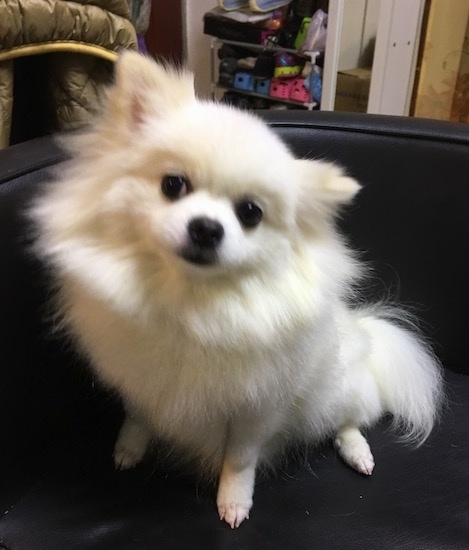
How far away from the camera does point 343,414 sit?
117 cm

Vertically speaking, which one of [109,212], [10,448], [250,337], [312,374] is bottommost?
[10,448]

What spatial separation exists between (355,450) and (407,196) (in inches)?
20.5

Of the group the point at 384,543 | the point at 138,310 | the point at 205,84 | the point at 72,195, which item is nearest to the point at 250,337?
the point at 138,310

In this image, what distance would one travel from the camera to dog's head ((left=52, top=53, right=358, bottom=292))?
2.54 feet

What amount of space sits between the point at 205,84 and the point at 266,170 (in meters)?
2.73

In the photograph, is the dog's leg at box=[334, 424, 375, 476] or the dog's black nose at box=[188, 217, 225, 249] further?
the dog's leg at box=[334, 424, 375, 476]

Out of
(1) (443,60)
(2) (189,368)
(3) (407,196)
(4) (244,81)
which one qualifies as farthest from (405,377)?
(4) (244,81)

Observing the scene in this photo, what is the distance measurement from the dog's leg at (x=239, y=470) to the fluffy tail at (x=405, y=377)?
1.13ft

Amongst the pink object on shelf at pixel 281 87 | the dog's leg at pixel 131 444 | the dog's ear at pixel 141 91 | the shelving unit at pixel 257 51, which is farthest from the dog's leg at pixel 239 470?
the pink object on shelf at pixel 281 87

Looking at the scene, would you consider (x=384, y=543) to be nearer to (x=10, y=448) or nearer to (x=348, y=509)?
(x=348, y=509)

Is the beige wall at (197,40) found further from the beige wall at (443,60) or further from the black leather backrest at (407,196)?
the black leather backrest at (407,196)

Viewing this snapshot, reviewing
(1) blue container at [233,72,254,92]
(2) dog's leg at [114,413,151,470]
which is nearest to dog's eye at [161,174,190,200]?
(2) dog's leg at [114,413,151,470]

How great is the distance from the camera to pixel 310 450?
1.19 metres

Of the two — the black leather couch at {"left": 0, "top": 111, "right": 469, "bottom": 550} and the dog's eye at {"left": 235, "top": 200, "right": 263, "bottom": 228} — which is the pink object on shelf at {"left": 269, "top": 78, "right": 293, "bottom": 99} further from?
the dog's eye at {"left": 235, "top": 200, "right": 263, "bottom": 228}
